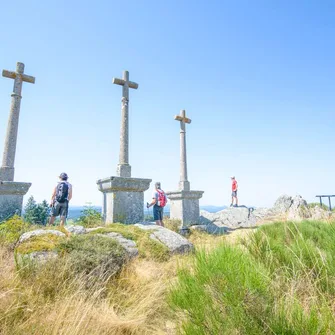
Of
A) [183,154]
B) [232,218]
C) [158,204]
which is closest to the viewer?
[158,204]

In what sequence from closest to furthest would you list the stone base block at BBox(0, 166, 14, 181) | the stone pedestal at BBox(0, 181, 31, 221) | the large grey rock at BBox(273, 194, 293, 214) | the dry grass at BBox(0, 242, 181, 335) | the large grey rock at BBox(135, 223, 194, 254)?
the dry grass at BBox(0, 242, 181, 335)
the large grey rock at BBox(135, 223, 194, 254)
the stone pedestal at BBox(0, 181, 31, 221)
the stone base block at BBox(0, 166, 14, 181)
the large grey rock at BBox(273, 194, 293, 214)

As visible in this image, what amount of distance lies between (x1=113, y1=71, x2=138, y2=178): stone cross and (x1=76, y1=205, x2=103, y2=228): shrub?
1788mm

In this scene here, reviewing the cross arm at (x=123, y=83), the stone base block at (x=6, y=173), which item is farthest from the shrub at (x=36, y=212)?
the cross arm at (x=123, y=83)

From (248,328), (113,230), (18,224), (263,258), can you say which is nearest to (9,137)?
(18,224)

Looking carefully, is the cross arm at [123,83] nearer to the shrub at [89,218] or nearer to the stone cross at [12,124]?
the stone cross at [12,124]

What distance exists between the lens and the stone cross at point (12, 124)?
7896mm

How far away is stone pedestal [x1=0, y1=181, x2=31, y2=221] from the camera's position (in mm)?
7414

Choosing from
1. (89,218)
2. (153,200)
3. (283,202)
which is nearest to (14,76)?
(89,218)

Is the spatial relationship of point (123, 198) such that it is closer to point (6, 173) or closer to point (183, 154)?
point (6, 173)

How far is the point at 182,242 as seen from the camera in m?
5.62

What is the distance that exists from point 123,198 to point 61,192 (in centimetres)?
205

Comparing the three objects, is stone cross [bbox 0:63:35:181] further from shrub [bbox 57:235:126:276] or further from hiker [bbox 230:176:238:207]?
hiker [bbox 230:176:238:207]

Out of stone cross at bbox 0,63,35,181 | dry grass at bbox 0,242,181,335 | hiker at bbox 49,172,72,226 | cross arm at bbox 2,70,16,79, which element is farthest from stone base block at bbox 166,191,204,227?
cross arm at bbox 2,70,16,79

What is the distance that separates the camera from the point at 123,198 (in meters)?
8.25
